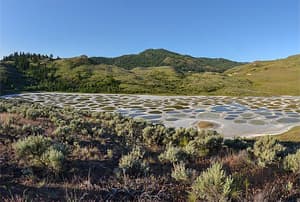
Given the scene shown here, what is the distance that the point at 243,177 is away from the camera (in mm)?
4484

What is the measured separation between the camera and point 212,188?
355cm

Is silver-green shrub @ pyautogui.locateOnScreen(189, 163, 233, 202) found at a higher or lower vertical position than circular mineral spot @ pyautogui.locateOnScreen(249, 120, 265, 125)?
higher

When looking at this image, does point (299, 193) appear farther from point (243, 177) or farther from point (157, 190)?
point (157, 190)

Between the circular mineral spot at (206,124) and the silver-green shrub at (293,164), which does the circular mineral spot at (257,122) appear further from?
the silver-green shrub at (293,164)

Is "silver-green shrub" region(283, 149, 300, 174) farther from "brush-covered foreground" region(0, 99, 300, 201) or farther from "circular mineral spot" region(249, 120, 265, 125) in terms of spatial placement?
"circular mineral spot" region(249, 120, 265, 125)

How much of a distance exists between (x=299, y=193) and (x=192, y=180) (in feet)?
5.64

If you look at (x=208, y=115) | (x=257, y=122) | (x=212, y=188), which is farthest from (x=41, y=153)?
(x=208, y=115)

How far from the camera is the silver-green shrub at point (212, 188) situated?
11.3 feet

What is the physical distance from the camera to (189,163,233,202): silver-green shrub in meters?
3.46

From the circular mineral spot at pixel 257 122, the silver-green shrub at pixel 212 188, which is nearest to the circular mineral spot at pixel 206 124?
the circular mineral spot at pixel 257 122

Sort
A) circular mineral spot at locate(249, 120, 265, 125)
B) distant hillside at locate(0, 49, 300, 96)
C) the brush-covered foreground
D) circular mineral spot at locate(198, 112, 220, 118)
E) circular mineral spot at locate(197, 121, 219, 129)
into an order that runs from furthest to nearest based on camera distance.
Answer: distant hillside at locate(0, 49, 300, 96) < circular mineral spot at locate(198, 112, 220, 118) < circular mineral spot at locate(249, 120, 265, 125) < circular mineral spot at locate(197, 121, 219, 129) < the brush-covered foreground

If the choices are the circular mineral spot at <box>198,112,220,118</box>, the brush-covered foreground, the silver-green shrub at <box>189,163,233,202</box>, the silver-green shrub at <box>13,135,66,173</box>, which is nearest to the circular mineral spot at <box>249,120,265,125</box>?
the circular mineral spot at <box>198,112,220,118</box>

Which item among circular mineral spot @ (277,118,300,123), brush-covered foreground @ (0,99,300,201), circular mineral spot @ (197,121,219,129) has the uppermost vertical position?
brush-covered foreground @ (0,99,300,201)

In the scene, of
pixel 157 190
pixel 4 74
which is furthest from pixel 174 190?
pixel 4 74
